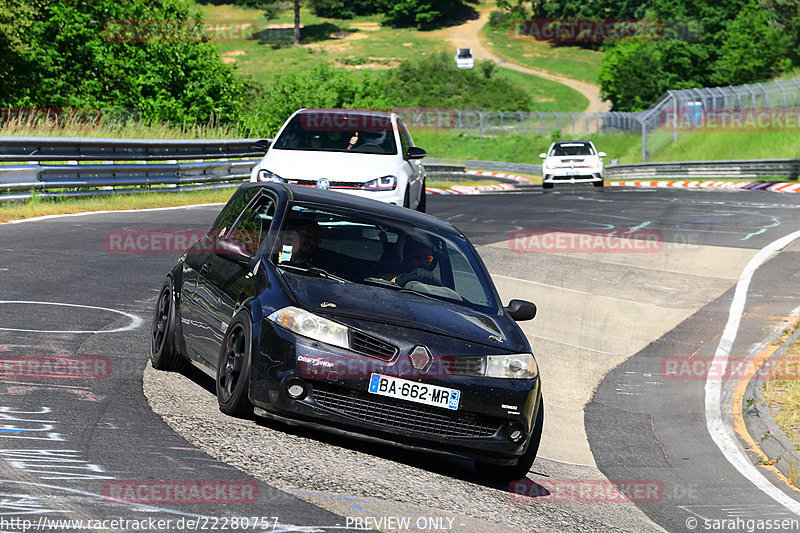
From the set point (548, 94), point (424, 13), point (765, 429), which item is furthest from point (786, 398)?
point (424, 13)

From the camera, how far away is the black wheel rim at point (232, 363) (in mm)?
6809

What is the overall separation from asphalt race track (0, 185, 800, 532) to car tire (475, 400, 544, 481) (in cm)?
9

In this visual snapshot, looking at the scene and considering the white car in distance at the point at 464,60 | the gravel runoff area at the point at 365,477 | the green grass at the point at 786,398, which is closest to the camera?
the gravel runoff area at the point at 365,477

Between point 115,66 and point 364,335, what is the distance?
117 ft

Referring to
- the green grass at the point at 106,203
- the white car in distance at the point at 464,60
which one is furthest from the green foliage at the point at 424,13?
the green grass at the point at 106,203

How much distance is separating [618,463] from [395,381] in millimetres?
3153

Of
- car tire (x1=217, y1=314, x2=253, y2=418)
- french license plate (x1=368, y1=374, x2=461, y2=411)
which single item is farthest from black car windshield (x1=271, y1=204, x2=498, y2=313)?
french license plate (x1=368, y1=374, x2=461, y2=411)

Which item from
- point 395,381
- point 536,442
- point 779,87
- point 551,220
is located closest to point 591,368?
point 536,442

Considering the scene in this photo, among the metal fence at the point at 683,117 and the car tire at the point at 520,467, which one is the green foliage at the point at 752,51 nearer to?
the metal fence at the point at 683,117

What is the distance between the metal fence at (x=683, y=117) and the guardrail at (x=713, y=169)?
523 cm

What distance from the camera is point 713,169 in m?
45.0

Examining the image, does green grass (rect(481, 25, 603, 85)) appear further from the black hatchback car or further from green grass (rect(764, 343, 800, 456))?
the black hatchback car

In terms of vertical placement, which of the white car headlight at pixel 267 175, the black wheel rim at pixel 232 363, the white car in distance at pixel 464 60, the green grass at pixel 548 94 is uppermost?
the black wheel rim at pixel 232 363

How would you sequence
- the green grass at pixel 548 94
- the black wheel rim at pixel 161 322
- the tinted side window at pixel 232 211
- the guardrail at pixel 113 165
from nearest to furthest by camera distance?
the black wheel rim at pixel 161 322, the tinted side window at pixel 232 211, the guardrail at pixel 113 165, the green grass at pixel 548 94
